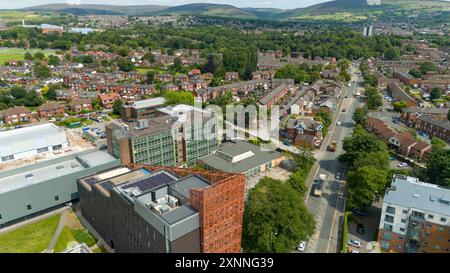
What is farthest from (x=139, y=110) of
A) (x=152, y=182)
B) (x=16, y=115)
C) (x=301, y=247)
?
(x=301, y=247)

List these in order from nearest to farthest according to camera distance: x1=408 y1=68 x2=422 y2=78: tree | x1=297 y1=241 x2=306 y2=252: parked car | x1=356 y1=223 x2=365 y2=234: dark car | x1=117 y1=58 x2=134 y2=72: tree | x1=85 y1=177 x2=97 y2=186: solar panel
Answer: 1. x1=297 y1=241 x2=306 y2=252: parked car
2. x1=356 y1=223 x2=365 y2=234: dark car
3. x1=85 y1=177 x2=97 y2=186: solar panel
4. x1=408 y1=68 x2=422 y2=78: tree
5. x1=117 y1=58 x2=134 y2=72: tree

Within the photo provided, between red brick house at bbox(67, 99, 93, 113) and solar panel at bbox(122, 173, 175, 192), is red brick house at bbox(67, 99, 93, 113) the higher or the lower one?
the lower one

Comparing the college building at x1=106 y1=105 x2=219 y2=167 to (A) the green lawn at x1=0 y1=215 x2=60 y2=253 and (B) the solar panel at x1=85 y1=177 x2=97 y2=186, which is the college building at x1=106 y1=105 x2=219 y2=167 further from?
(A) the green lawn at x1=0 y1=215 x2=60 y2=253

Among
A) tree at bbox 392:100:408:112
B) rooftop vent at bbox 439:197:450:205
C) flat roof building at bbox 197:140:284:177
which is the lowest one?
flat roof building at bbox 197:140:284:177

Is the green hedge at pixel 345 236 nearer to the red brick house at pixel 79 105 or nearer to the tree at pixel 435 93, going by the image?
the tree at pixel 435 93

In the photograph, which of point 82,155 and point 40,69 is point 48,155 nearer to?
point 82,155

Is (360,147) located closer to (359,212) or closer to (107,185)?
(359,212)

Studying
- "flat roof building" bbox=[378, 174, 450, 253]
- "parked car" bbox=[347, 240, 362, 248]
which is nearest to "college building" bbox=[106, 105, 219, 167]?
"parked car" bbox=[347, 240, 362, 248]
